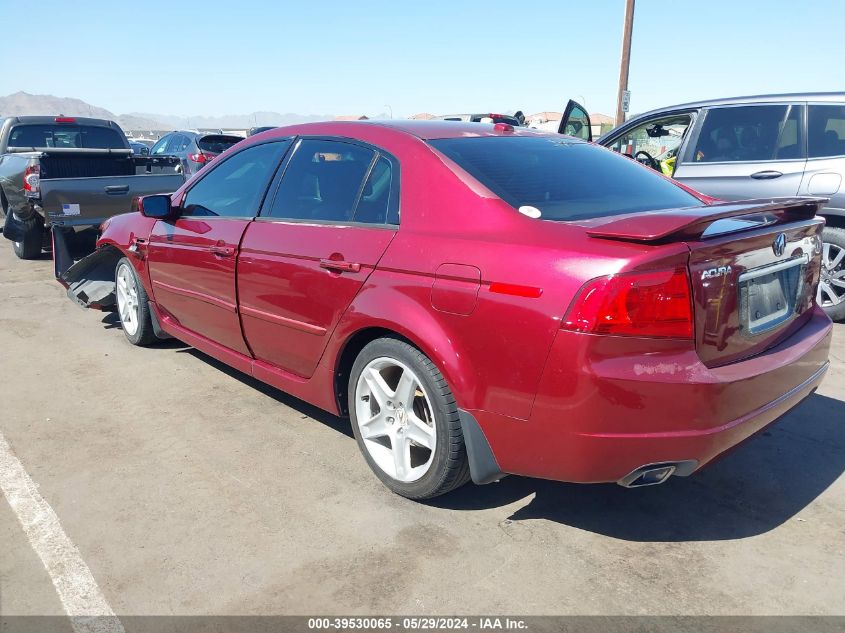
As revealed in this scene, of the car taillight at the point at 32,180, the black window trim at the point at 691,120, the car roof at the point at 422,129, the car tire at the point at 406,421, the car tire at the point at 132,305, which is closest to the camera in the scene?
the car tire at the point at 406,421

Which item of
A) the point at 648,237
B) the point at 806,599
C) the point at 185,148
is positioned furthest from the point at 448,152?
the point at 185,148

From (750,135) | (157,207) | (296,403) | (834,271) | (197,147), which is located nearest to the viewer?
→ (296,403)

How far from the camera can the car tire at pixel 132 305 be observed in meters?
5.05

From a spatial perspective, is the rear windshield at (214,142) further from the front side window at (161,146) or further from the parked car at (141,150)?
the front side window at (161,146)

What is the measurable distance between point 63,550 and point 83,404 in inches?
65.9

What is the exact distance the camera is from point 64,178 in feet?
23.9

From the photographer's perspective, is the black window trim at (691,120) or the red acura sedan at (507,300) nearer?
the red acura sedan at (507,300)

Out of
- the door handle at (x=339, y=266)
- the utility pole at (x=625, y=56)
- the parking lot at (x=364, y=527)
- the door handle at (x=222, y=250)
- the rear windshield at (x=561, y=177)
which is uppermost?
the utility pole at (x=625, y=56)

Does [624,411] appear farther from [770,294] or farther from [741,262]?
[770,294]

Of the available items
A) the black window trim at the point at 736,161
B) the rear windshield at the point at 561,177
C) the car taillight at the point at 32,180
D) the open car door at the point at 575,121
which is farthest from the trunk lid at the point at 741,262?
the car taillight at the point at 32,180

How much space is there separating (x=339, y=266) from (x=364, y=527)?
3.68 ft

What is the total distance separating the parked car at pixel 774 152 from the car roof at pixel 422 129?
2948 millimetres

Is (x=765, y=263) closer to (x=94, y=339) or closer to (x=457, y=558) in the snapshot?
(x=457, y=558)

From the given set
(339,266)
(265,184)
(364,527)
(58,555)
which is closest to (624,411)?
(364,527)
